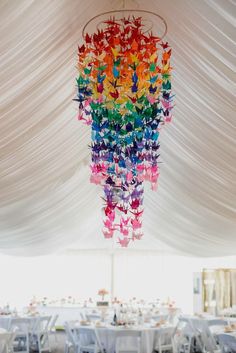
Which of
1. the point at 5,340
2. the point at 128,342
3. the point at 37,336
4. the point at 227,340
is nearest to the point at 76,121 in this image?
the point at 5,340

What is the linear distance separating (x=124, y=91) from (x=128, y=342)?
18.8ft

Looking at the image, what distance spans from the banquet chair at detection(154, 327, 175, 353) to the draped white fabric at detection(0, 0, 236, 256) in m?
2.04

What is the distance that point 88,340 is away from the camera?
8.55m

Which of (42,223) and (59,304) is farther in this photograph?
(59,304)

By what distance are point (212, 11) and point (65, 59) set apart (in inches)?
56.4

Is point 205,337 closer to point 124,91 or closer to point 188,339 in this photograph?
point 188,339

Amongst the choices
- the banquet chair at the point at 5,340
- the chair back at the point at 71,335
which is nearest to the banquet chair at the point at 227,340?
the chair back at the point at 71,335

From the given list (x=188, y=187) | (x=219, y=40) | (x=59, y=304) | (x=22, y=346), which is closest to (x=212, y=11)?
(x=219, y=40)

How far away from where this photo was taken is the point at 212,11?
9.77 ft

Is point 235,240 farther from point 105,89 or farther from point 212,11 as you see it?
point 212,11

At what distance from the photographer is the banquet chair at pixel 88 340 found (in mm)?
7984

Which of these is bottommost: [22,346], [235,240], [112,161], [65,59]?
[22,346]

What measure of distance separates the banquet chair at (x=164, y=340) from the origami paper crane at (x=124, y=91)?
4683 mm

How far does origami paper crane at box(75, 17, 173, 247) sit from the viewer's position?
3.58 m
